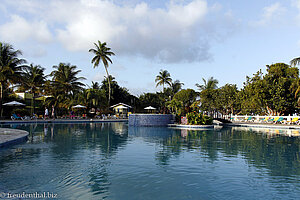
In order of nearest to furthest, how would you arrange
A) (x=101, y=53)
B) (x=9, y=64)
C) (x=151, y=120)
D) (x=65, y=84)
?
(x=151, y=120) < (x=9, y=64) < (x=65, y=84) < (x=101, y=53)

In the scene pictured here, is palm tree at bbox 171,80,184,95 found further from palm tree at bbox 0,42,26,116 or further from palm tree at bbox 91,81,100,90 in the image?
palm tree at bbox 0,42,26,116

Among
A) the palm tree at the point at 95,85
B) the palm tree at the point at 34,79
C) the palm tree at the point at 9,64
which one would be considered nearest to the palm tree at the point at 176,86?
the palm tree at the point at 95,85

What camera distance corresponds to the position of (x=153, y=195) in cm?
495

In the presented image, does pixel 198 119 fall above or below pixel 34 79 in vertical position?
below

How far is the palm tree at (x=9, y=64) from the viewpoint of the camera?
2948 centimetres

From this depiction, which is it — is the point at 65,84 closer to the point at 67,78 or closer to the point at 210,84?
the point at 67,78

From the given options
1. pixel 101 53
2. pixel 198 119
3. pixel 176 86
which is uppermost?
pixel 101 53

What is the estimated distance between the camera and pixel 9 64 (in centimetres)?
3014

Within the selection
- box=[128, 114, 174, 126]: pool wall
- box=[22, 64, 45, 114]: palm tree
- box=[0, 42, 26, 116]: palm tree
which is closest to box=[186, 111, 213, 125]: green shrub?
box=[128, 114, 174, 126]: pool wall

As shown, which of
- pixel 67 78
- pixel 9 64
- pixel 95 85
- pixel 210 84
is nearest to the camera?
pixel 9 64

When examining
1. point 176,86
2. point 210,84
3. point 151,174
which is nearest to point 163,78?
point 176,86

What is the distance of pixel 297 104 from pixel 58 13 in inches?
1062

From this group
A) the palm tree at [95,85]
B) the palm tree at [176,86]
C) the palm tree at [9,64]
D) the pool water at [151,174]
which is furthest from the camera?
the palm tree at [176,86]

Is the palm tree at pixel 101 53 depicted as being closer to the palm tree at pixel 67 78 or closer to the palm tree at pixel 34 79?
the palm tree at pixel 67 78
